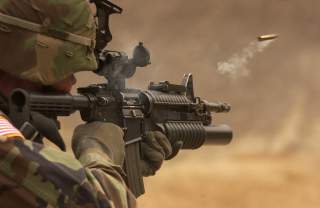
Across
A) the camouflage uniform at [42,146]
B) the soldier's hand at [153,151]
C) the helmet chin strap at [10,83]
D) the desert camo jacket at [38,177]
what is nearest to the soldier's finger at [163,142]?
the soldier's hand at [153,151]

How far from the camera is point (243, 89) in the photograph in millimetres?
5992

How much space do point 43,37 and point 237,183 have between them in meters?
4.22

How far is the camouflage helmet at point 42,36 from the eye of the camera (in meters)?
1.48

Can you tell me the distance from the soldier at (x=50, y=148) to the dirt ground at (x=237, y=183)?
12.1ft

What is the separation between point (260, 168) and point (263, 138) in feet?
1.00

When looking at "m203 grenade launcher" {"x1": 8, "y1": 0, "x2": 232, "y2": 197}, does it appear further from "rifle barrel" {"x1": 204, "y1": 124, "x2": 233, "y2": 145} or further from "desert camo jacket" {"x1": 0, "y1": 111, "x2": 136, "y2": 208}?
"desert camo jacket" {"x1": 0, "y1": 111, "x2": 136, "y2": 208}

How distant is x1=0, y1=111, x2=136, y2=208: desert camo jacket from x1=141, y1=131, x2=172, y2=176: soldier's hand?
0.82 metres

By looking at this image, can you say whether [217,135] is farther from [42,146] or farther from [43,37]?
[42,146]

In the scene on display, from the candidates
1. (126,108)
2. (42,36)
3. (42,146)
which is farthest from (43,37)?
(126,108)

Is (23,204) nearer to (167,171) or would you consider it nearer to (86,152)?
(86,152)

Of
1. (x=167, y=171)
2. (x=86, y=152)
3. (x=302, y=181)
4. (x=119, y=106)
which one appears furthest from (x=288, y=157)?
(x=86, y=152)

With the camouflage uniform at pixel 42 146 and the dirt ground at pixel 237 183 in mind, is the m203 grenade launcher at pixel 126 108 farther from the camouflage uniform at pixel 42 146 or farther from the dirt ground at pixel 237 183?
the dirt ground at pixel 237 183

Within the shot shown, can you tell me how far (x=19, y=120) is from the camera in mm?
1433

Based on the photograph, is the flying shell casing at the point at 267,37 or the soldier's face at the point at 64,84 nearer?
the soldier's face at the point at 64,84
